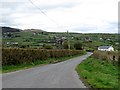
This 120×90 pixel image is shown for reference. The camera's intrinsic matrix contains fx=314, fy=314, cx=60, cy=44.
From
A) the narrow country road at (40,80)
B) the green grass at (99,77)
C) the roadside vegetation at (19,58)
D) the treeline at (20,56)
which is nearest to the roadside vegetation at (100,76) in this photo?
the green grass at (99,77)

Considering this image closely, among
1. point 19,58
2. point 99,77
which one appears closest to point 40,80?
point 99,77

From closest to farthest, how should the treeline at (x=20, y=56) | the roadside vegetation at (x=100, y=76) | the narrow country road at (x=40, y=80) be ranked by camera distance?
the narrow country road at (x=40, y=80)
the roadside vegetation at (x=100, y=76)
the treeline at (x=20, y=56)

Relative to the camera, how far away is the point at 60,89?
14.4 meters

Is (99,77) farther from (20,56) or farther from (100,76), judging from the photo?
(20,56)

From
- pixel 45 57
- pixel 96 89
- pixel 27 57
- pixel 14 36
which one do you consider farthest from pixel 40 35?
pixel 96 89

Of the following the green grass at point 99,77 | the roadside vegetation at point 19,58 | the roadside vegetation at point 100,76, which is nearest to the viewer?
the roadside vegetation at point 100,76

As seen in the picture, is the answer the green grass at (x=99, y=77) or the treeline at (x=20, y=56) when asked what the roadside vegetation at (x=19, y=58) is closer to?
the treeline at (x=20, y=56)

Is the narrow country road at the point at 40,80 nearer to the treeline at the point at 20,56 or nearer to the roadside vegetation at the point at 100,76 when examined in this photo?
the roadside vegetation at the point at 100,76

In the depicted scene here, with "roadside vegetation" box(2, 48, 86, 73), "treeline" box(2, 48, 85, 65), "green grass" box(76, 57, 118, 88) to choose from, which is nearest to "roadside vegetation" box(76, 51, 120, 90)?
"green grass" box(76, 57, 118, 88)

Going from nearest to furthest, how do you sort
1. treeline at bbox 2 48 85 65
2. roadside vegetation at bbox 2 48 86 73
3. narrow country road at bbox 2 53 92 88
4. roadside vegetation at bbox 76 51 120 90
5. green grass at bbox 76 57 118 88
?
narrow country road at bbox 2 53 92 88, roadside vegetation at bbox 76 51 120 90, green grass at bbox 76 57 118 88, roadside vegetation at bbox 2 48 86 73, treeline at bbox 2 48 85 65

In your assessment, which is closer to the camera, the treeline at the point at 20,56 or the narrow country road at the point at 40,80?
the narrow country road at the point at 40,80

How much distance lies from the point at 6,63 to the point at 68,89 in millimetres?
21174

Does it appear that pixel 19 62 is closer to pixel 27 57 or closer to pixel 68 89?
pixel 27 57

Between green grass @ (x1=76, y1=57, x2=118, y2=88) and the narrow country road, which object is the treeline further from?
the narrow country road
